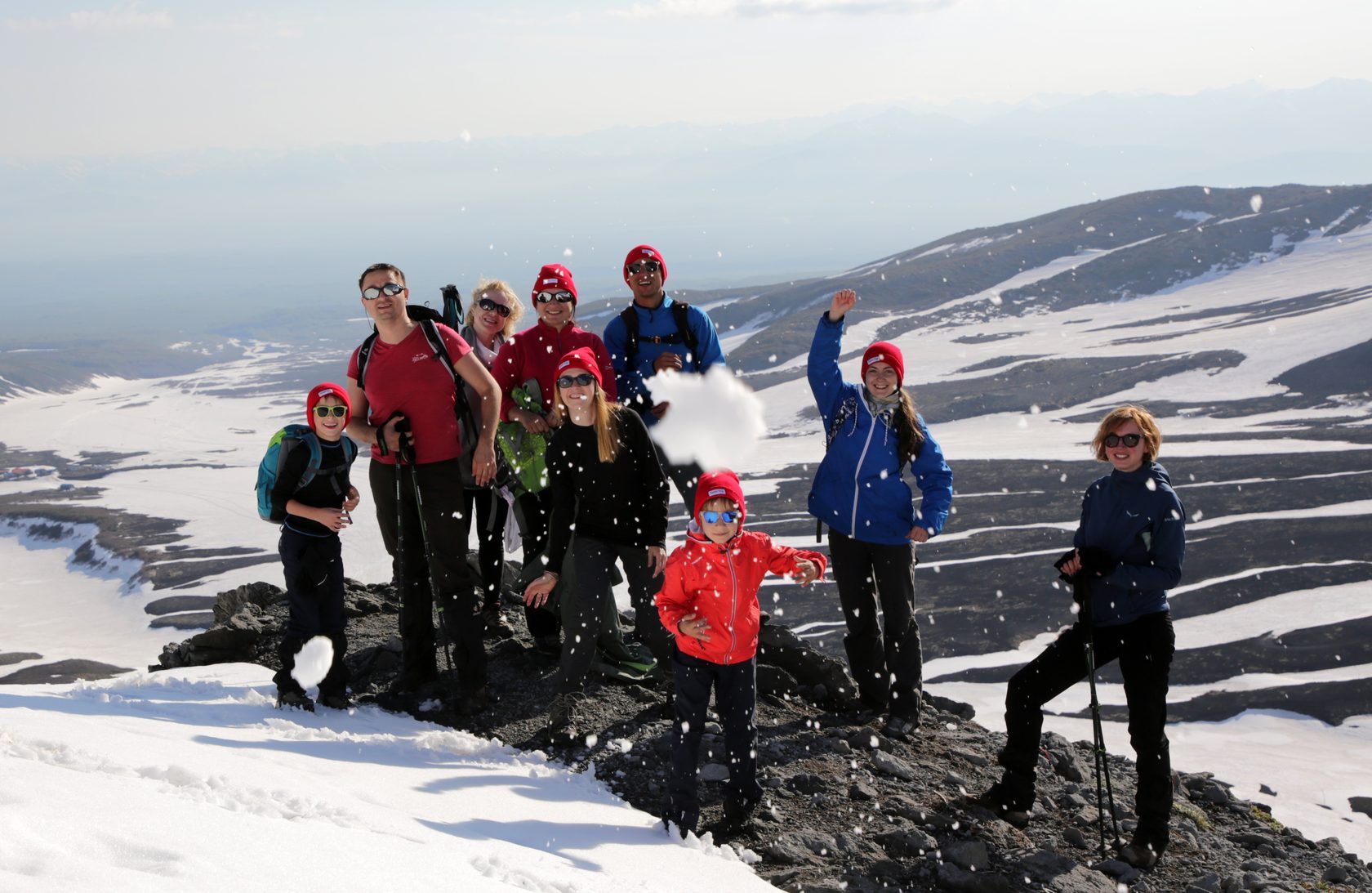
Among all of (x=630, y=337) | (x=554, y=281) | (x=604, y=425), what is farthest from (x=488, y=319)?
(x=604, y=425)

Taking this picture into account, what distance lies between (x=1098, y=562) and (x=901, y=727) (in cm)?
248

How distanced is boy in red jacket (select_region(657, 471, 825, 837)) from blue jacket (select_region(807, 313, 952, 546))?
5.19 feet

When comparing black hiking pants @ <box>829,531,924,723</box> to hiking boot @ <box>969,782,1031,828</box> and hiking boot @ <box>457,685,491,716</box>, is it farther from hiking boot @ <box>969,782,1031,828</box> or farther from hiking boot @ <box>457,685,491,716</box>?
hiking boot @ <box>457,685,491,716</box>

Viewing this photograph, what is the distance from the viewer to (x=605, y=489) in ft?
22.6

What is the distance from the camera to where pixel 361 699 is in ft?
27.4

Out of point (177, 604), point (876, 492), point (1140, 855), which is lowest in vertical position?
point (177, 604)

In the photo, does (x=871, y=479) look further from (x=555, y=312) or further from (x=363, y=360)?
(x=363, y=360)

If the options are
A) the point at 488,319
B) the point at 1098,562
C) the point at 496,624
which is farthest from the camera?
the point at 496,624

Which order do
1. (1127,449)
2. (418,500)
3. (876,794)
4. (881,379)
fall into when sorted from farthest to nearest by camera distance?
1. (418,500)
2. (881,379)
3. (876,794)
4. (1127,449)

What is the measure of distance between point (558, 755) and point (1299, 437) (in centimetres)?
6309

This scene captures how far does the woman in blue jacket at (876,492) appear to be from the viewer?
24.4 feet

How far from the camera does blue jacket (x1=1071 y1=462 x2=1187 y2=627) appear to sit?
19.7ft

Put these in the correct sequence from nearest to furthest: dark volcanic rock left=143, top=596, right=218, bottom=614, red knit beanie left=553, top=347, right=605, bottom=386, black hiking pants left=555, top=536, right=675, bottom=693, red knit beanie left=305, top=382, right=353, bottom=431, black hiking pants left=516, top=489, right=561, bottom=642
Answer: red knit beanie left=553, top=347, right=605, bottom=386 → black hiking pants left=555, top=536, right=675, bottom=693 → red knit beanie left=305, top=382, right=353, bottom=431 → black hiking pants left=516, top=489, right=561, bottom=642 → dark volcanic rock left=143, top=596, right=218, bottom=614

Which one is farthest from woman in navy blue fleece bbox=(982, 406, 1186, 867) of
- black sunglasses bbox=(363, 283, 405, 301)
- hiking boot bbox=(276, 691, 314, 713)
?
hiking boot bbox=(276, 691, 314, 713)
